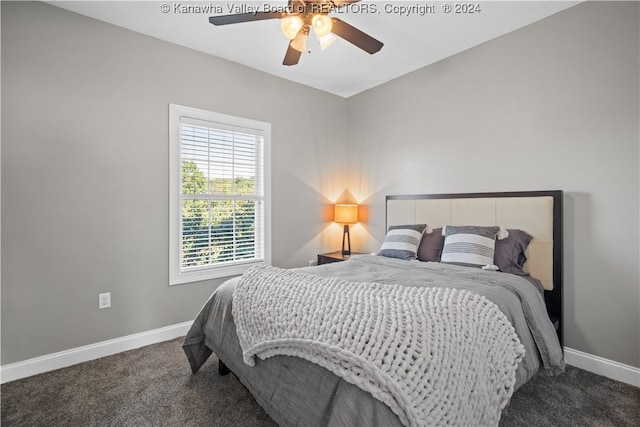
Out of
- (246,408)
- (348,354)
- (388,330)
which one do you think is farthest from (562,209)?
(246,408)

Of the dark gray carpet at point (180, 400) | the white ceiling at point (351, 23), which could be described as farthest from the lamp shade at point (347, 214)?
the dark gray carpet at point (180, 400)

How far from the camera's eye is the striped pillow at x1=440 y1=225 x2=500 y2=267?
233cm

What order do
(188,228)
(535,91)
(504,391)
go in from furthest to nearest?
(188,228), (535,91), (504,391)

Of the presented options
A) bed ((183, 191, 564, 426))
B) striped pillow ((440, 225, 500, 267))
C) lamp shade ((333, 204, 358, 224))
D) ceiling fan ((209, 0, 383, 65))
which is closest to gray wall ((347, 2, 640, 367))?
bed ((183, 191, 564, 426))

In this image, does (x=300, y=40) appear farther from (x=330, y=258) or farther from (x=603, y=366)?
(x=603, y=366)

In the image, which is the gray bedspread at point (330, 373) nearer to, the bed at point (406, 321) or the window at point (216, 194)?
the bed at point (406, 321)

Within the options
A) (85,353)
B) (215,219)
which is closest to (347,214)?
(215,219)

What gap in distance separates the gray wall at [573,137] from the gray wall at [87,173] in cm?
233

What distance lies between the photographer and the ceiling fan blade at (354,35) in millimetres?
1936

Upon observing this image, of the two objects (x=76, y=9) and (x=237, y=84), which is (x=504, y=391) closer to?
(x=237, y=84)

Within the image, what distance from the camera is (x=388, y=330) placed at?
116 cm

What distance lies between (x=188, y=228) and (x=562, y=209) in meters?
3.19

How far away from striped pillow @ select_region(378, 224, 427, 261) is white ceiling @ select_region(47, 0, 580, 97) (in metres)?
1.72

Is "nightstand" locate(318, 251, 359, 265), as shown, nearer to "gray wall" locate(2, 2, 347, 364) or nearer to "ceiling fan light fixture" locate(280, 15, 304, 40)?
"gray wall" locate(2, 2, 347, 364)
